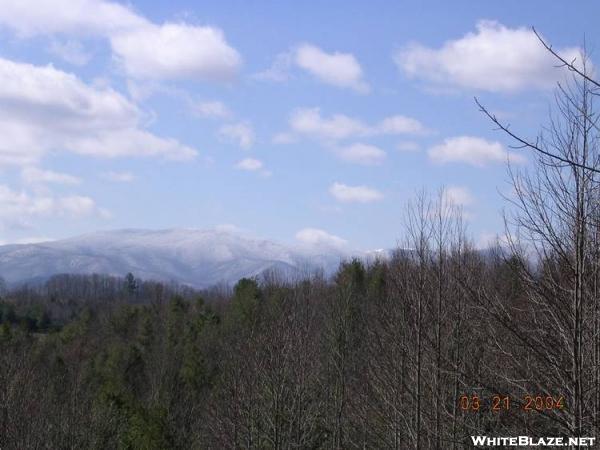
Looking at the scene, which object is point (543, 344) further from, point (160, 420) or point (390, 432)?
point (160, 420)

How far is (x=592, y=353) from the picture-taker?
626 cm

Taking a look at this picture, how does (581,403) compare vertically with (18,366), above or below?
above

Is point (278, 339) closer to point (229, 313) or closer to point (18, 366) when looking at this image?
point (18, 366)

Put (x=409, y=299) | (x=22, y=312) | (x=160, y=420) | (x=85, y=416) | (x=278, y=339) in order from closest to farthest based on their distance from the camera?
(x=409, y=299)
(x=278, y=339)
(x=160, y=420)
(x=85, y=416)
(x=22, y=312)

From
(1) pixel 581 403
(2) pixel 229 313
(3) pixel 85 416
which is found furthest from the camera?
(2) pixel 229 313

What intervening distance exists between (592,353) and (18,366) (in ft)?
65.7

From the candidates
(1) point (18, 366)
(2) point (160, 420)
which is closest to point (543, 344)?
(2) point (160, 420)

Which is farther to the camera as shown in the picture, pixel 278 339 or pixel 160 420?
pixel 160 420

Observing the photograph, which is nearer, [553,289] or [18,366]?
[553,289]

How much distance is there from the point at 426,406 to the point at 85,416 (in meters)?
15.0

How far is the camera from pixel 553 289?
616cm

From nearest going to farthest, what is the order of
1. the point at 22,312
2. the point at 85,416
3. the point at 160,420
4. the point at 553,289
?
the point at 553,289, the point at 160,420, the point at 85,416, the point at 22,312

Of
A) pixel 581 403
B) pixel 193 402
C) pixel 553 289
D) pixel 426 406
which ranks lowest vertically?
pixel 193 402

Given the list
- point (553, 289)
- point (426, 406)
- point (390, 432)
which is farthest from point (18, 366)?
point (553, 289)
